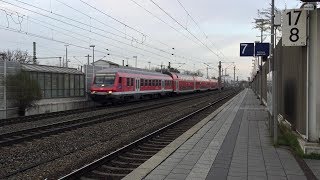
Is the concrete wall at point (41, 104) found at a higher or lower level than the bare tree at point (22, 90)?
lower

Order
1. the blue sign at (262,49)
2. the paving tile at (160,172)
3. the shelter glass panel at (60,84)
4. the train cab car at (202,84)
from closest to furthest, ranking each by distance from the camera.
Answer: the paving tile at (160,172)
the blue sign at (262,49)
the shelter glass panel at (60,84)
the train cab car at (202,84)

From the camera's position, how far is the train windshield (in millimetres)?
32000

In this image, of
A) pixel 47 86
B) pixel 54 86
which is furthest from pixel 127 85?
pixel 47 86

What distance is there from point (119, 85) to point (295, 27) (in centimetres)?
2371

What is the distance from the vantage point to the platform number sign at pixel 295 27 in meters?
9.26

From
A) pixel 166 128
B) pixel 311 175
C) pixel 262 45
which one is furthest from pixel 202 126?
pixel 311 175

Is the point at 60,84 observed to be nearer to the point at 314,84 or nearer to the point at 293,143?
the point at 293,143

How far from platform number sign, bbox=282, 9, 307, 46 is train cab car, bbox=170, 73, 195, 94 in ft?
145

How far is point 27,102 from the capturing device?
87.8 ft

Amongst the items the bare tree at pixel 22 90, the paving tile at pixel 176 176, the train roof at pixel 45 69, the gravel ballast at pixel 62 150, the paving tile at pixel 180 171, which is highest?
the train roof at pixel 45 69

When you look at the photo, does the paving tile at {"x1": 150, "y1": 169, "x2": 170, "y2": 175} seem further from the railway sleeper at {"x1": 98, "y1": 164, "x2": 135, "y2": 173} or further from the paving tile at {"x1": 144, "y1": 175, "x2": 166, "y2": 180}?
the railway sleeper at {"x1": 98, "y1": 164, "x2": 135, "y2": 173}

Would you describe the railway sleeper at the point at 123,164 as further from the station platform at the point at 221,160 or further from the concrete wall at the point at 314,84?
the concrete wall at the point at 314,84

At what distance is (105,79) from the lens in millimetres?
32438

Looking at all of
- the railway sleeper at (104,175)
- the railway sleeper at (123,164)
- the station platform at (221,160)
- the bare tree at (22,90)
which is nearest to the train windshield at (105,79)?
the bare tree at (22,90)
